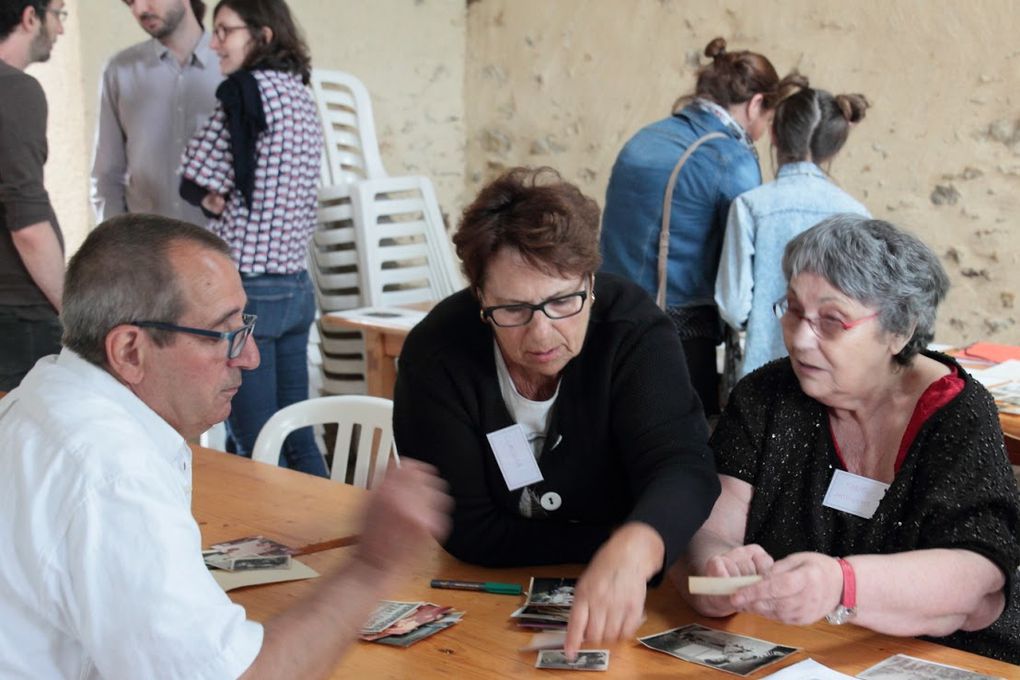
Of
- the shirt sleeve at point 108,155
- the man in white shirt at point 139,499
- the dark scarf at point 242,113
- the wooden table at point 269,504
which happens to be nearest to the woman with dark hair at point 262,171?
the dark scarf at point 242,113

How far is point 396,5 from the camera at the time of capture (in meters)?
6.54

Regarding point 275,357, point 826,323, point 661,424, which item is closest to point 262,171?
point 275,357

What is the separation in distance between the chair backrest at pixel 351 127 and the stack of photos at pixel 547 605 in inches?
166

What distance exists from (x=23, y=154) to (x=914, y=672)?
8.78ft

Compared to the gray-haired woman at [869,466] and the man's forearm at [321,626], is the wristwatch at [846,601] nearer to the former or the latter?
the gray-haired woman at [869,466]

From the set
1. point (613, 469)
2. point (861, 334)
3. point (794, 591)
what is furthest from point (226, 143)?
point (794, 591)

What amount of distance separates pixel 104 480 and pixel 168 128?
128 inches

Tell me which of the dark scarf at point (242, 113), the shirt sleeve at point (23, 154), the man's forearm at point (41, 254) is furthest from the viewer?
the dark scarf at point (242, 113)

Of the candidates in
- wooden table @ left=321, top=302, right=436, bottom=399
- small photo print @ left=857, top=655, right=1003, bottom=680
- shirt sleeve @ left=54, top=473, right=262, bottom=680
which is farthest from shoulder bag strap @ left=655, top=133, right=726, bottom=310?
shirt sleeve @ left=54, top=473, right=262, bottom=680

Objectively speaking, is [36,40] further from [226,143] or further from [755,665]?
[755,665]

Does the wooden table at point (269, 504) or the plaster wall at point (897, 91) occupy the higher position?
the plaster wall at point (897, 91)

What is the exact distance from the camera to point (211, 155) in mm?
3809

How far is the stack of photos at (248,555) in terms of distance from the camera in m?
2.22

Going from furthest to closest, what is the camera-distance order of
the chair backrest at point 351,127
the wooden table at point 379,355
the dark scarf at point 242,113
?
the chair backrest at point 351,127
the wooden table at point 379,355
the dark scarf at point 242,113
